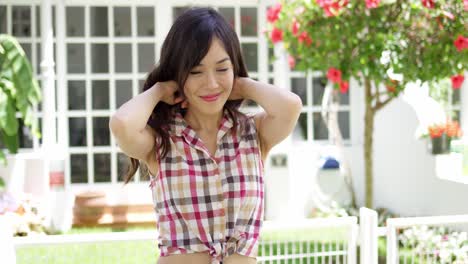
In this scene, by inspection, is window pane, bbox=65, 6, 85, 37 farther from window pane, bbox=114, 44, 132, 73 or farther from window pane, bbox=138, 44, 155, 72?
window pane, bbox=138, 44, 155, 72

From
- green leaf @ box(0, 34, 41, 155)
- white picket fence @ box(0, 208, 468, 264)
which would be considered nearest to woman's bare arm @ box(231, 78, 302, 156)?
white picket fence @ box(0, 208, 468, 264)

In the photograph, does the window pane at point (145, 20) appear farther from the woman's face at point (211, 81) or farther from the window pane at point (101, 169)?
the woman's face at point (211, 81)

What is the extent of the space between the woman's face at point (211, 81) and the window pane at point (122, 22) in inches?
226

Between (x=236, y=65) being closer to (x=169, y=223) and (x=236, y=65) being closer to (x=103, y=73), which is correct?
(x=169, y=223)

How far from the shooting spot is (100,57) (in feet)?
24.5

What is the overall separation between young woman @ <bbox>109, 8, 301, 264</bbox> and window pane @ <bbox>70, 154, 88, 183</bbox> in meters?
5.59

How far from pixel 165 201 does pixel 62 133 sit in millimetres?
5605

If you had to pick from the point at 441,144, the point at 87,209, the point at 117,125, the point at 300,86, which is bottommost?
the point at 87,209

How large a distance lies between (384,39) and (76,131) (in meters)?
3.62

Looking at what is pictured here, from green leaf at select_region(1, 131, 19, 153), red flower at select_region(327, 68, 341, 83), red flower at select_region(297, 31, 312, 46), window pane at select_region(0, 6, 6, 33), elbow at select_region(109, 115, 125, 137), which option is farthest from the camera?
window pane at select_region(0, 6, 6, 33)

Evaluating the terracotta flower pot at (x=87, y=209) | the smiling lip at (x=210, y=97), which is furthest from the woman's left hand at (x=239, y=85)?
the terracotta flower pot at (x=87, y=209)

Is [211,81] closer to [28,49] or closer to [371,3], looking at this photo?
[371,3]

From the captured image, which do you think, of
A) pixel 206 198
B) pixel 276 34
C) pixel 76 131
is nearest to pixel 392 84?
pixel 276 34

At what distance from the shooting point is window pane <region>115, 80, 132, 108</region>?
748cm
